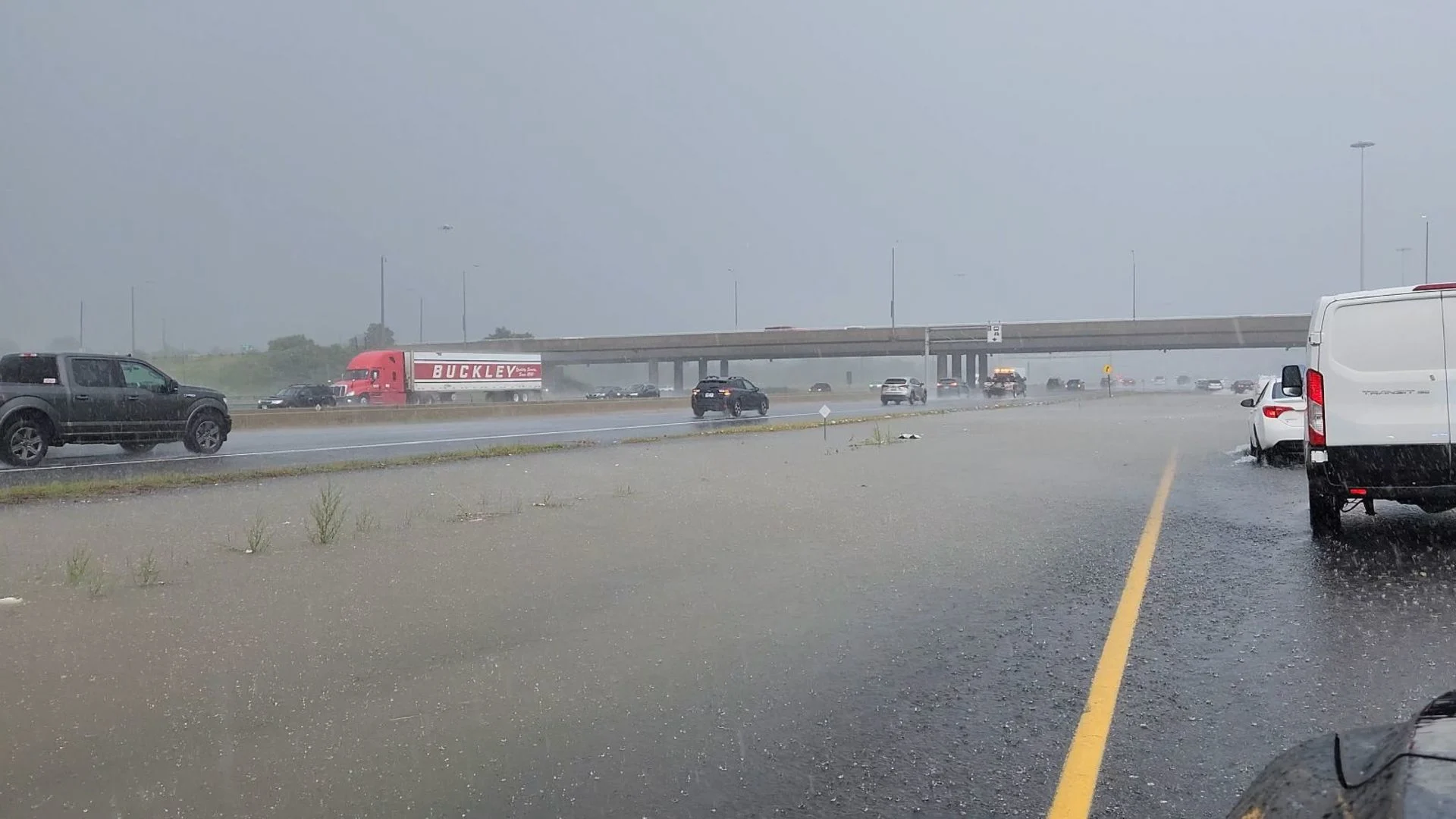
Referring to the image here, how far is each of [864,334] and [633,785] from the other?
86999mm

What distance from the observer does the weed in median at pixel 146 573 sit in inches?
320

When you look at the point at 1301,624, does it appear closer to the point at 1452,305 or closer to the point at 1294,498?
the point at 1452,305

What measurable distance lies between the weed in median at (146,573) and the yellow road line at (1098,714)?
688cm

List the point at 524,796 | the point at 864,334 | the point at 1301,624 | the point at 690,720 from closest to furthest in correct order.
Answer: the point at 524,796 → the point at 690,720 → the point at 1301,624 → the point at 864,334

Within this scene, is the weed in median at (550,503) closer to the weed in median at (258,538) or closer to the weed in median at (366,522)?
the weed in median at (366,522)

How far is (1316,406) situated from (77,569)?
10150 millimetres

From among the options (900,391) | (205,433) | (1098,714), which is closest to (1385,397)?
(1098,714)

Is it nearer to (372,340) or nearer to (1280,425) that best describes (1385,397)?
(1280,425)

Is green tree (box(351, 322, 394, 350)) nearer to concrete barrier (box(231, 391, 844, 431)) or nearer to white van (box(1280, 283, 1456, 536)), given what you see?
concrete barrier (box(231, 391, 844, 431))

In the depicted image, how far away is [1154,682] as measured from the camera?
541cm

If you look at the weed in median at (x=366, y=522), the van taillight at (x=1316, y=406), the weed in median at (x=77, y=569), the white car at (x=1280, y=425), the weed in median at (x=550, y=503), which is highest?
the van taillight at (x=1316, y=406)

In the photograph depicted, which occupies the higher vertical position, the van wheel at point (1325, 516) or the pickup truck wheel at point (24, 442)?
the pickup truck wheel at point (24, 442)

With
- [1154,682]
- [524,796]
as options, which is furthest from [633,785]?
[1154,682]

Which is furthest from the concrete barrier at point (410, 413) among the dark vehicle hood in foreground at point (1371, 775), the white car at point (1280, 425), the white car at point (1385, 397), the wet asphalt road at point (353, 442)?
the dark vehicle hood in foreground at point (1371, 775)
